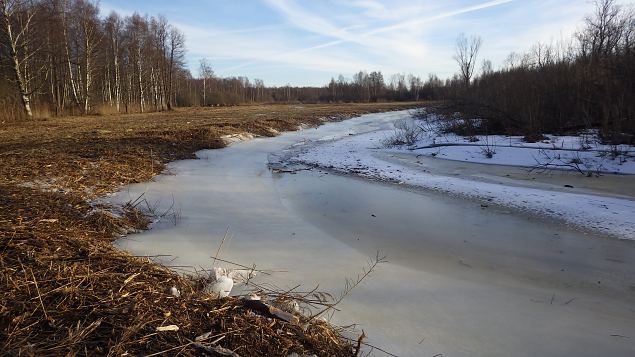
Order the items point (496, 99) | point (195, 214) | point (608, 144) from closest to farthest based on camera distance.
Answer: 1. point (195, 214)
2. point (608, 144)
3. point (496, 99)

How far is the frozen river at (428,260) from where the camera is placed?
364 cm

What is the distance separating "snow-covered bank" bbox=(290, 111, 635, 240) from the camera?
23.9ft

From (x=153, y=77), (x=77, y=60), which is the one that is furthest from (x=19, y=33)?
(x=153, y=77)

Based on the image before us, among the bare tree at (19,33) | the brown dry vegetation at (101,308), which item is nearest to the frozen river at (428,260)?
the brown dry vegetation at (101,308)

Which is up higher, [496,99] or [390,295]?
[496,99]

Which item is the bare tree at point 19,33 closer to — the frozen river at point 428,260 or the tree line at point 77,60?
the tree line at point 77,60

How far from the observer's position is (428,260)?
5410 mm

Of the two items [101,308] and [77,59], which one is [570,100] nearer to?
[101,308]

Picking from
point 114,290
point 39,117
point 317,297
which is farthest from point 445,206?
point 39,117

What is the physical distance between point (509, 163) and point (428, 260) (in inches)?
347

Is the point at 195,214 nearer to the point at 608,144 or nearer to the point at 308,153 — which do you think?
the point at 308,153

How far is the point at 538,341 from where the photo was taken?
3.53m

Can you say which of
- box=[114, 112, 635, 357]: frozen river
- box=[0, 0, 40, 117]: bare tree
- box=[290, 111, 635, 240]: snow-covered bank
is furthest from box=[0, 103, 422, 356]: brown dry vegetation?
Result: box=[0, 0, 40, 117]: bare tree

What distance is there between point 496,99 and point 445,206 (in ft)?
48.1
